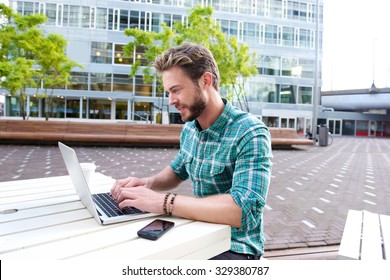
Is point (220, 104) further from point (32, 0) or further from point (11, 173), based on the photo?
point (32, 0)

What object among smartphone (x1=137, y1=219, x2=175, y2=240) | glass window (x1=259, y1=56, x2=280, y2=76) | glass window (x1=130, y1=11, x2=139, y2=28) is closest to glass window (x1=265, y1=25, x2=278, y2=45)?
glass window (x1=259, y1=56, x2=280, y2=76)

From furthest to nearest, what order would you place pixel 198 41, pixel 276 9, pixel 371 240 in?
pixel 276 9 < pixel 198 41 < pixel 371 240

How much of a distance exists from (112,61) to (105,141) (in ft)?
64.3

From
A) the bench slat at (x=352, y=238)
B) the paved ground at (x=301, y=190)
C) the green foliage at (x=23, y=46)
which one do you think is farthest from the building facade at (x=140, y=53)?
the bench slat at (x=352, y=238)

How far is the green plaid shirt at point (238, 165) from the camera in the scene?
4.54 ft

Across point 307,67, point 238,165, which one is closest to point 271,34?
point 307,67

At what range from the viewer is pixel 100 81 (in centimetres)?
Answer: 3008

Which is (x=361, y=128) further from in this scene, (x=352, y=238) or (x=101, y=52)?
(x=352, y=238)

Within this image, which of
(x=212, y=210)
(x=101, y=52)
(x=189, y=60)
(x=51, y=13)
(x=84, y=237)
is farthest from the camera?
(x=101, y=52)

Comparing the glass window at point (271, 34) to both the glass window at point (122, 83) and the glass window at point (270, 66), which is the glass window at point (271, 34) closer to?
the glass window at point (270, 66)

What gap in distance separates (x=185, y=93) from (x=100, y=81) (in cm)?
3034

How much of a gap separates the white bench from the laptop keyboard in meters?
1.26

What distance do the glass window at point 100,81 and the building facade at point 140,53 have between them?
3.7 inches

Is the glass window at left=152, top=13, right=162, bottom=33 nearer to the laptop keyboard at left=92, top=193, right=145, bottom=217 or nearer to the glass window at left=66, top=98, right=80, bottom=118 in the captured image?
the glass window at left=66, top=98, right=80, bottom=118
